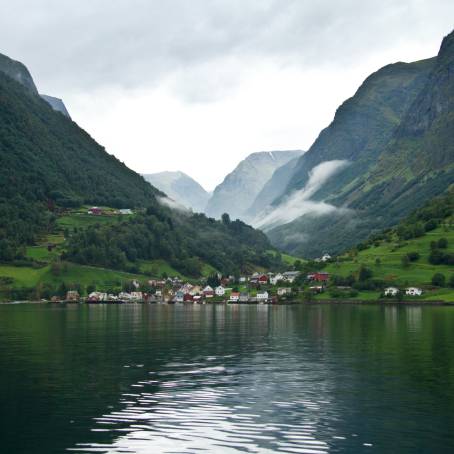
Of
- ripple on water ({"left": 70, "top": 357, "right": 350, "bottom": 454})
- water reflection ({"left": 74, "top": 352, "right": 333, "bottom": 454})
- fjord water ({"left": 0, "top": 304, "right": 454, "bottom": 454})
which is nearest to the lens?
ripple on water ({"left": 70, "top": 357, "right": 350, "bottom": 454})

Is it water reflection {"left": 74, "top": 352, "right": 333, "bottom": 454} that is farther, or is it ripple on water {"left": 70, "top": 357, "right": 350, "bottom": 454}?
water reflection {"left": 74, "top": 352, "right": 333, "bottom": 454}

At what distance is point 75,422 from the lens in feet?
138

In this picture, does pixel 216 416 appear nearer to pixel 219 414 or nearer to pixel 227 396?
pixel 219 414

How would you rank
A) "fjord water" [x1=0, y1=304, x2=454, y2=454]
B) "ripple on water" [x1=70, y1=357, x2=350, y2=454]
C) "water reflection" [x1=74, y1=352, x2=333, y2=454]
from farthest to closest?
1. "fjord water" [x1=0, y1=304, x2=454, y2=454]
2. "water reflection" [x1=74, y1=352, x2=333, y2=454]
3. "ripple on water" [x1=70, y1=357, x2=350, y2=454]

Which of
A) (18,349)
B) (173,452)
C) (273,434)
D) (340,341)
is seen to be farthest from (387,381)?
(18,349)

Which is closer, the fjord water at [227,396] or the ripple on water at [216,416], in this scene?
the ripple on water at [216,416]

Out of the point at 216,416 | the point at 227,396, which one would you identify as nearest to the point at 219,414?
the point at 216,416

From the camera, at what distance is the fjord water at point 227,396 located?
125ft

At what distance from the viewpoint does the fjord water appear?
38.0 meters

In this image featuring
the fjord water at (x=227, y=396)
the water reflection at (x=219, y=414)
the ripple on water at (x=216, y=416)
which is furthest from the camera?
the fjord water at (x=227, y=396)

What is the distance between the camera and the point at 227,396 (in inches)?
2016

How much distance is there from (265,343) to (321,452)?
2252 inches

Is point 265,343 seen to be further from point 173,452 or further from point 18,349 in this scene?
point 173,452

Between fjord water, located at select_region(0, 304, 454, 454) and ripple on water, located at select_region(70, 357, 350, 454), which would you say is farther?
fjord water, located at select_region(0, 304, 454, 454)
